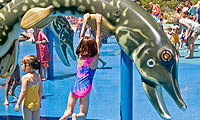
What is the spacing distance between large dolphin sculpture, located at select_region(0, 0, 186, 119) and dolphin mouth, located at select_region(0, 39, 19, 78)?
0.64m

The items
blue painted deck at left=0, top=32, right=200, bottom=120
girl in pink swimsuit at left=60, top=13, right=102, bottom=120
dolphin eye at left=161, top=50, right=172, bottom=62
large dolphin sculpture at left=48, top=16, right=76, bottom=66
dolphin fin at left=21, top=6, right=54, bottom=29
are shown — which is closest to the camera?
dolphin eye at left=161, top=50, right=172, bottom=62

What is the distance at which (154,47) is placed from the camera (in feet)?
14.6

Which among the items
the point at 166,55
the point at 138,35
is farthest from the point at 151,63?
the point at 138,35

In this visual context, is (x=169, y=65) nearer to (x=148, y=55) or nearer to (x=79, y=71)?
(x=148, y=55)

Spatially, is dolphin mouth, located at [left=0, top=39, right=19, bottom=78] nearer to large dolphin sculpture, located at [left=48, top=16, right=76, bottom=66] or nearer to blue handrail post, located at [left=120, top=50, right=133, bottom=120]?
large dolphin sculpture, located at [left=48, top=16, right=76, bottom=66]

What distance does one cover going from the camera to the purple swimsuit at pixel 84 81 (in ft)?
15.1

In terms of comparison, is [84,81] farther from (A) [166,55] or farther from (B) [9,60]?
(B) [9,60]

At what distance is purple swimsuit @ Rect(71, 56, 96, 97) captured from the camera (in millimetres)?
4594

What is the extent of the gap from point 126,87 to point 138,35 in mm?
796

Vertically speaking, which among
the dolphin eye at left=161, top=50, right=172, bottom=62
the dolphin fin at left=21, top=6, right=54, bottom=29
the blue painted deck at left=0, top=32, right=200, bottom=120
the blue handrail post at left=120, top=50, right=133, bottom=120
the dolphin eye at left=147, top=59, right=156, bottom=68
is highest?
the dolphin fin at left=21, top=6, right=54, bottom=29

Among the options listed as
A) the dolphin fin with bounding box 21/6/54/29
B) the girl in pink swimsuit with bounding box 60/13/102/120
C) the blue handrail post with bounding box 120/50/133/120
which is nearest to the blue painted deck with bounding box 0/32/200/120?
the blue handrail post with bounding box 120/50/133/120

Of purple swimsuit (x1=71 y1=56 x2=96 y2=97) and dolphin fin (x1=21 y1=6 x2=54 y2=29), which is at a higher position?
dolphin fin (x1=21 y1=6 x2=54 y2=29)

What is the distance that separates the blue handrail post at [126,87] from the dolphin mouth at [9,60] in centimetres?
168

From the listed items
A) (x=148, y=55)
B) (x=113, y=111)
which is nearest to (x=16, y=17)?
(x=148, y=55)
